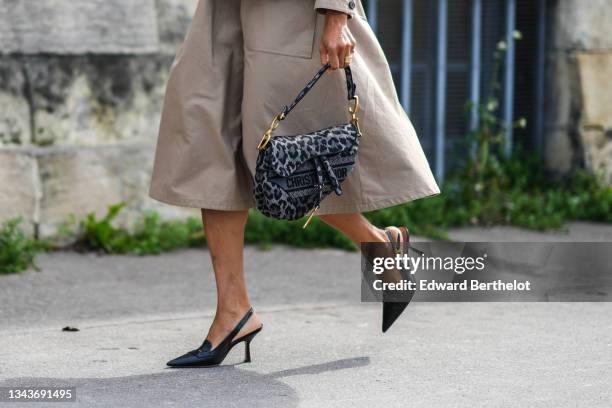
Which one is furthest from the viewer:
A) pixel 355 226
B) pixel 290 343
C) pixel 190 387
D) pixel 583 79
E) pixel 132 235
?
pixel 583 79

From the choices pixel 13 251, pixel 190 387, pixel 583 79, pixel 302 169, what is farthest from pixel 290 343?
pixel 583 79

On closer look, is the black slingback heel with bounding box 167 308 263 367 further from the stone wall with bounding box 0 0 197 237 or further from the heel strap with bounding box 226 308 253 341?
the stone wall with bounding box 0 0 197 237

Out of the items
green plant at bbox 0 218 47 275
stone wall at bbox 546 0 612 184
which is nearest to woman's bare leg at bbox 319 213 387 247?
green plant at bbox 0 218 47 275

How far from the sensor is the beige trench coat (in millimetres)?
3535

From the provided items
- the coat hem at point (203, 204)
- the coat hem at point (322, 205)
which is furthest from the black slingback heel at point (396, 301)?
the coat hem at point (203, 204)

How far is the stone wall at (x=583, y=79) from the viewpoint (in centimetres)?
656

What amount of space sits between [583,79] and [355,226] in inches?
124

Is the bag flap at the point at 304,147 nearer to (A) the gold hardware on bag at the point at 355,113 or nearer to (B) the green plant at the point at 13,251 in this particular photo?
(A) the gold hardware on bag at the point at 355,113

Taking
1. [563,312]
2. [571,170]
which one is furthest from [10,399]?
[571,170]

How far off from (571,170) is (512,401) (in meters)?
3.62

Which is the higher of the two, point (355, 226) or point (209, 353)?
point (355, 226)

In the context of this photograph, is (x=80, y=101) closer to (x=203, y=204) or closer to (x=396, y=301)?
(x=203, y=204)

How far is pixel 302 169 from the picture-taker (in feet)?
11.2

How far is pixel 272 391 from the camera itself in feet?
11.1
